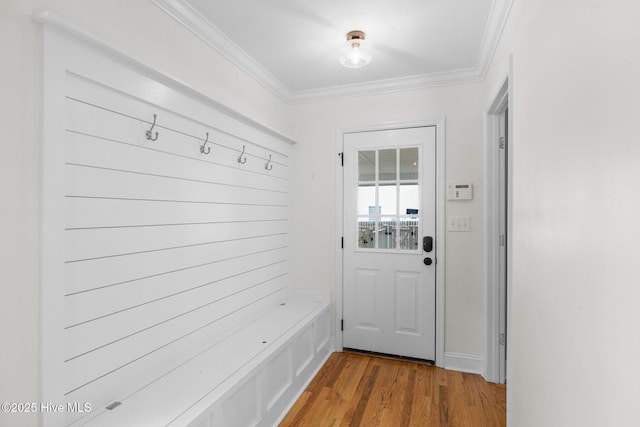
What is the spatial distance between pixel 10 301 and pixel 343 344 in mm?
2521

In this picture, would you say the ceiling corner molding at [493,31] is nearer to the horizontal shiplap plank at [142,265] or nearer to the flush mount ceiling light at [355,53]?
the flush mount ceiling light at [355,53]

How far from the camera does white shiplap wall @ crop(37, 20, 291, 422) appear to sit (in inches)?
49.2

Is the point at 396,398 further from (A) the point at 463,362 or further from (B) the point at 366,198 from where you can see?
(B) the point at 366,198

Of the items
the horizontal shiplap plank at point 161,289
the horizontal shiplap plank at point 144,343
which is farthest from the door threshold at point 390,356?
the horizontal shiplap plank at point 144,343

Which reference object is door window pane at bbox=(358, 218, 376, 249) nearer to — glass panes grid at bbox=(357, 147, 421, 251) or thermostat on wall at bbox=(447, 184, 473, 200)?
glass panes grid at bbox=(357, 147, 421, 251)

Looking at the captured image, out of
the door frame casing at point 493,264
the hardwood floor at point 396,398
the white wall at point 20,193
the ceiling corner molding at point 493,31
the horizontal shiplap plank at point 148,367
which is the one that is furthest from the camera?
the door frame casing at point 493,264

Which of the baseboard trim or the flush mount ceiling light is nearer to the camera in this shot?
the flush mount ceiling light

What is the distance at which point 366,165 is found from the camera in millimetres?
3053

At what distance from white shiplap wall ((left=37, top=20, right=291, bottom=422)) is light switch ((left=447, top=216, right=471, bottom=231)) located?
5.50 ft

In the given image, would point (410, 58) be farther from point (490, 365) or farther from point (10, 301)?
point (10, 301)

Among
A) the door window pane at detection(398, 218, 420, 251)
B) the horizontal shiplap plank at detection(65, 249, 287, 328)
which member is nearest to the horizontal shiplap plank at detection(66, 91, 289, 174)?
the horizontal shiplap plank at detection(65, 249, 287, 328)

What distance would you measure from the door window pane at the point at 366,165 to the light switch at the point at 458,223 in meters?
0.75

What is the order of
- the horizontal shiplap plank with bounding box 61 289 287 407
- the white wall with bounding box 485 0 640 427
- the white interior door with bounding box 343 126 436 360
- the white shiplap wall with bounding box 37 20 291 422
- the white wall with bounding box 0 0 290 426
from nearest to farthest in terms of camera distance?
the white wall with bounding box 485 0 640 427 < the white wall with bounding box 0 0 290 426 < the white shiplap wall with bounding box 37 20 291 422 < the horizontal shiplap plank with bounding box 61 289 287 407 < the white interior door with bounding box 343 126 436 360

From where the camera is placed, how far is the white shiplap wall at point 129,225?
125 cm
